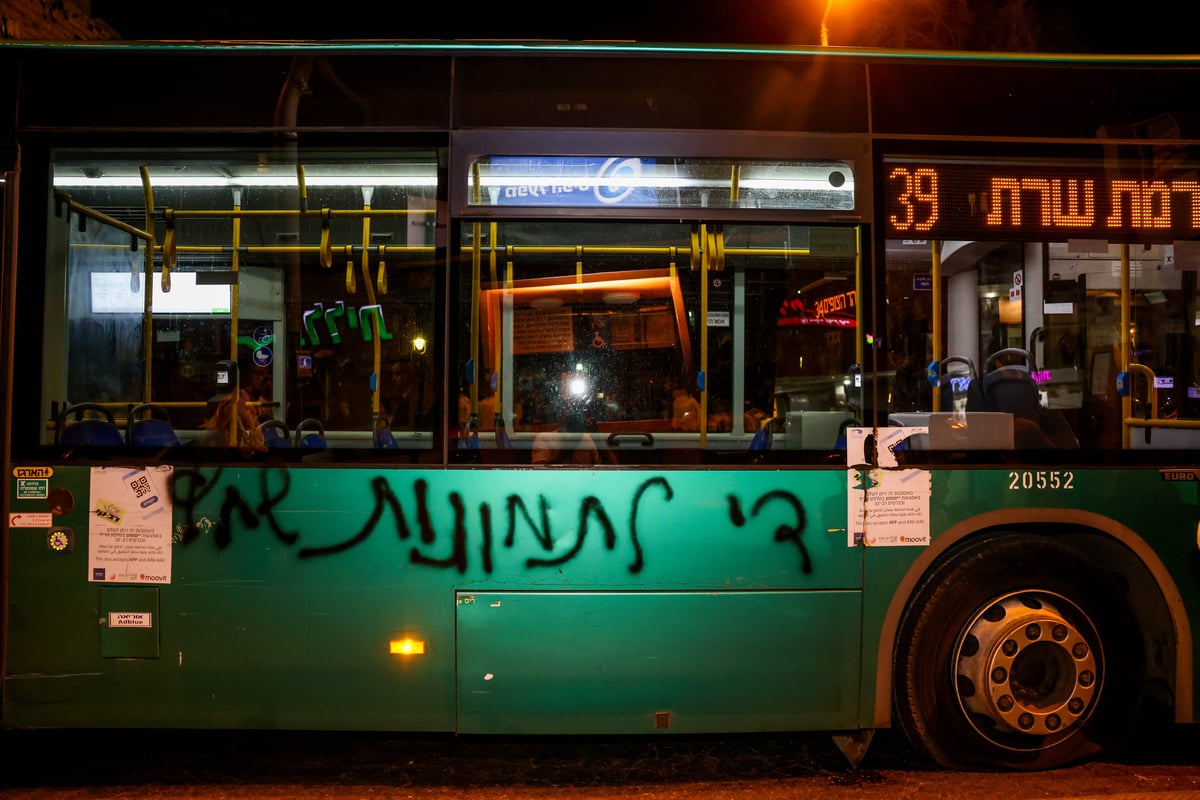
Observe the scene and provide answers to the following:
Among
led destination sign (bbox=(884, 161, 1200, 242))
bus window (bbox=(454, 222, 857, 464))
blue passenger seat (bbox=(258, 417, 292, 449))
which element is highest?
led destination sign (bbox=(884, 161, 1200, 242))

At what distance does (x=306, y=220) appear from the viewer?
12.4 feet

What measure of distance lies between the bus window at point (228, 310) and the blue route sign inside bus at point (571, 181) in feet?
1.16

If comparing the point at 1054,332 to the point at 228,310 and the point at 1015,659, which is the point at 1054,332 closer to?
the point at 1015,659

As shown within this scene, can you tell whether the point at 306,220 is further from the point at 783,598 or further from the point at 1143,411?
the point at 1143,411

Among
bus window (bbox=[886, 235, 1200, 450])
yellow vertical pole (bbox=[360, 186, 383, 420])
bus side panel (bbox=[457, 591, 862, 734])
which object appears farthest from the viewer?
bus window (bbox=[886, 235, 1200, 450])

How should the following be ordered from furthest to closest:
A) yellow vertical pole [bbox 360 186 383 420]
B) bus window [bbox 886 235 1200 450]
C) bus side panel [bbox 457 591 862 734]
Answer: bus window [bbox 886 235 1200 450], yellow vertical pole [bbox 360 186 383 420], bus side panel [bbox 457 591 862 734]

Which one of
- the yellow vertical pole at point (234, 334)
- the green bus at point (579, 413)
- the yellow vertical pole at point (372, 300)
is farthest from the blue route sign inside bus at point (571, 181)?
the yellow vertical pole at point (234, 334)

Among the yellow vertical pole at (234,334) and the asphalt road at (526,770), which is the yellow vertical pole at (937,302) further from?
the yellow vertical pole at (234,334)

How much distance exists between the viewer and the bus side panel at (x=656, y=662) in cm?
347

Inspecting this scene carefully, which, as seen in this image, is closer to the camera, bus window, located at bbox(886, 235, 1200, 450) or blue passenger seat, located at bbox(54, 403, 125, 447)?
blue passenger seat, located at bbox(54, 403, 125, 447)

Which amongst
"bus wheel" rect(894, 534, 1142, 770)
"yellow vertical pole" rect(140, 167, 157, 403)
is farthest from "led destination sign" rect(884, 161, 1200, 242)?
"yellow vertical pole" rect(140, 167, 157, 403)

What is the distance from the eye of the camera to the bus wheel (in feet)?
11.8

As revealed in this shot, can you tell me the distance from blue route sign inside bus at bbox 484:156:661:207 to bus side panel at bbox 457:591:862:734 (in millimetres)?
1791

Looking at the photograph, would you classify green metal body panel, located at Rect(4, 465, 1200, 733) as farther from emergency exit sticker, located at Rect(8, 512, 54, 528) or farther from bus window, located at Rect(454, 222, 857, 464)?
bus window, located at Rect(454, 222, 857, 464)
